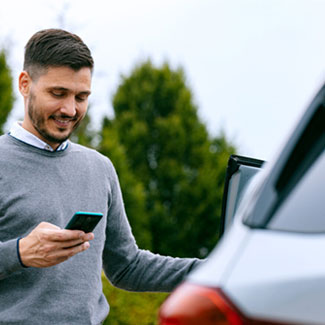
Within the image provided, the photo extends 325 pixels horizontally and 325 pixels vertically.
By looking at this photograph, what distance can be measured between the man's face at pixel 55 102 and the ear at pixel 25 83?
26 millimetres

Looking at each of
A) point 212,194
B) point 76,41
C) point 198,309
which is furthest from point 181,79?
point 198,309

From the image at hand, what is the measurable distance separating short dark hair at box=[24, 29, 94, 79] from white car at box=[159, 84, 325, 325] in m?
1.59

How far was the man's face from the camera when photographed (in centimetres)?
266

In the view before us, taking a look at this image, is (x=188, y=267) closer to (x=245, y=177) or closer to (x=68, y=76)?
(x=245, y=177)

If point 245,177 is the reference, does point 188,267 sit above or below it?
below

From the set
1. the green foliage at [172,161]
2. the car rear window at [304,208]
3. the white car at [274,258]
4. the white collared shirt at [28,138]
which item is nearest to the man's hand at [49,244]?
the white collared shirt at [28,138]

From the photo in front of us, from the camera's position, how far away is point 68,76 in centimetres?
269

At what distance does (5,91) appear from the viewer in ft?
63.6

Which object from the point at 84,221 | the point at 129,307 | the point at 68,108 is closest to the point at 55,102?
the point at 68,108

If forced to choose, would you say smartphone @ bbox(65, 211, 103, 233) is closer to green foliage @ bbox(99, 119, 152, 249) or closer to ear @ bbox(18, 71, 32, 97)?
ear @ bbox(18, 71, 32, 97)

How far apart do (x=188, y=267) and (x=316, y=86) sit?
1566 mm

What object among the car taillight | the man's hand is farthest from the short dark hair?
the car taillight

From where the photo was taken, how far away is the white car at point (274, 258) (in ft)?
3.59

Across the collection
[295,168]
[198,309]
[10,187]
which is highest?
[295,168]
